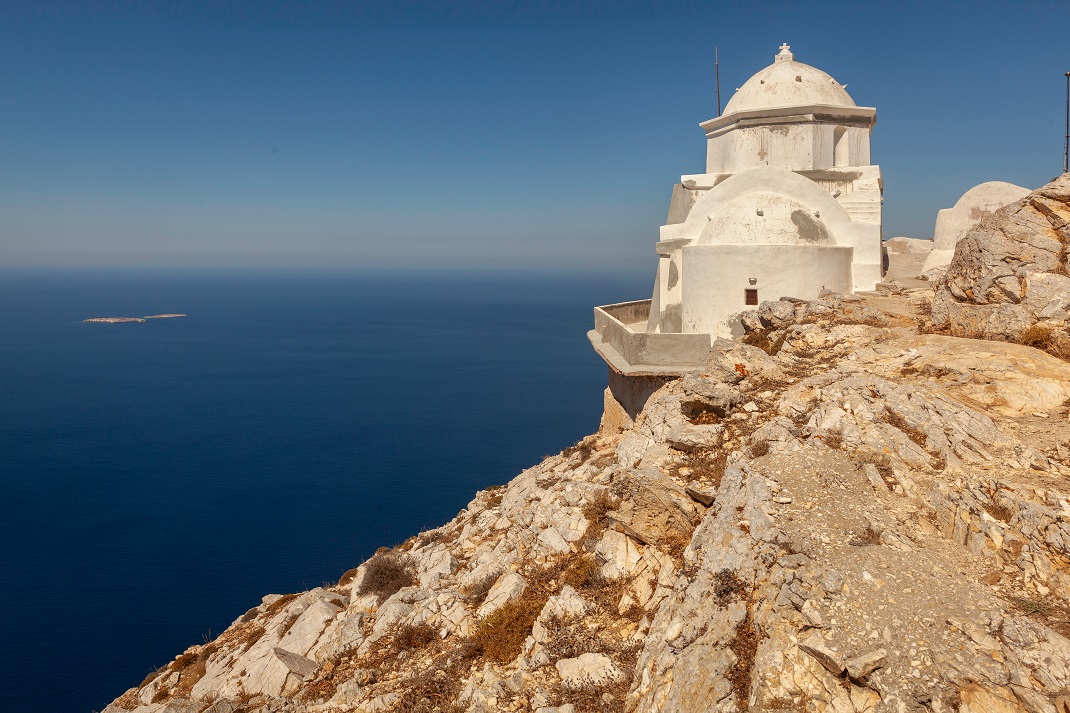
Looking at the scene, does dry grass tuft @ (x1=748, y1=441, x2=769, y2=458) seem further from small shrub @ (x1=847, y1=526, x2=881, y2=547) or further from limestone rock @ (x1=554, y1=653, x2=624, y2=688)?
limestone rock @ (x1=554, y1=653, x2=624, y2=688)

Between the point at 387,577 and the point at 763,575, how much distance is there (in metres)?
6.93

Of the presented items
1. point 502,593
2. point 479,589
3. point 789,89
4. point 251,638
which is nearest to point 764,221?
point 789,89

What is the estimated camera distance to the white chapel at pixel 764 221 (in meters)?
15.5

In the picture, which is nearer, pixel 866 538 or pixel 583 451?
pixel 866 538

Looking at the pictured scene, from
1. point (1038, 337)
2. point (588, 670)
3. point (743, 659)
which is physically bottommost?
point (588, 670)

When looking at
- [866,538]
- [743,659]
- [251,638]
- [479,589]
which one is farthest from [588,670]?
[251,638]

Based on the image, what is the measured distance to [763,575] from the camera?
5.98 metres

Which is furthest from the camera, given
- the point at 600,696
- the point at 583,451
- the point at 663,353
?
the point at 583,451

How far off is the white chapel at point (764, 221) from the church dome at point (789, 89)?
38 millimetres

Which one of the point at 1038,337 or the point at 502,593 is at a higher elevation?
the point at 1038,337

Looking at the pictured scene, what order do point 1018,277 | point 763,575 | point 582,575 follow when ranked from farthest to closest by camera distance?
point 1018,277
point 582,575
point 763,575

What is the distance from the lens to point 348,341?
106 metres

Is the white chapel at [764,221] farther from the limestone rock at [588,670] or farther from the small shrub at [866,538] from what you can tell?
the limestone rock at [588,670]

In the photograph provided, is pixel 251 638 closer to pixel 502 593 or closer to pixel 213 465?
pixel 502 593
